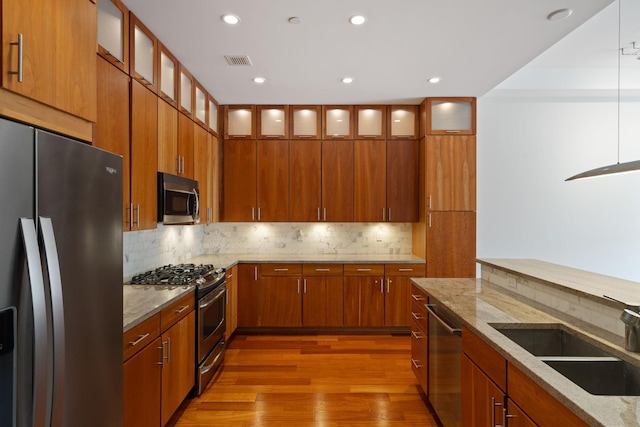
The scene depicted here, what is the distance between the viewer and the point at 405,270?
431cm

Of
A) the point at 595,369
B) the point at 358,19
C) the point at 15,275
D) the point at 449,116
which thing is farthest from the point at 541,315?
the point at 449,116

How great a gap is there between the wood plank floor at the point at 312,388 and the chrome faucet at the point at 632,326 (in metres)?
1.50

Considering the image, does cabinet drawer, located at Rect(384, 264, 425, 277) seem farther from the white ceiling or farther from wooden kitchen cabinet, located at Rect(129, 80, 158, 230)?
wooden kitchen cabinet, located at Rect(129, 80, 158, 230)

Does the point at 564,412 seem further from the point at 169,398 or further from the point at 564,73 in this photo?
the point at 564,73

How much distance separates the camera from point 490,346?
1.60m

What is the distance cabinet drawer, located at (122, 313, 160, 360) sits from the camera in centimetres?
177

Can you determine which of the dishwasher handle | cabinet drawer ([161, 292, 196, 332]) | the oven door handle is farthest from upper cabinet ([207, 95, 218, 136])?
the dishwasher handle

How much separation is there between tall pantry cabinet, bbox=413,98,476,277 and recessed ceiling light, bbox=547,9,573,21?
5.95 feet

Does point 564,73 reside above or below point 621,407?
above

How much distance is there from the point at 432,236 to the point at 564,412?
324 cm

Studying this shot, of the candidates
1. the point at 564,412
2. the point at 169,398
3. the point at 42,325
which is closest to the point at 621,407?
the point at 564,412

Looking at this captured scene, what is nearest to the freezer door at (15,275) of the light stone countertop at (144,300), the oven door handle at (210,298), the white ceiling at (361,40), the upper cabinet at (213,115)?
the light stone countertop at (144,300)

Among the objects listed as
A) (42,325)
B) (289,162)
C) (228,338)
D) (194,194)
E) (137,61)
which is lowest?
(228,338)

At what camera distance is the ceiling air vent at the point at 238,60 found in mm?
3078
